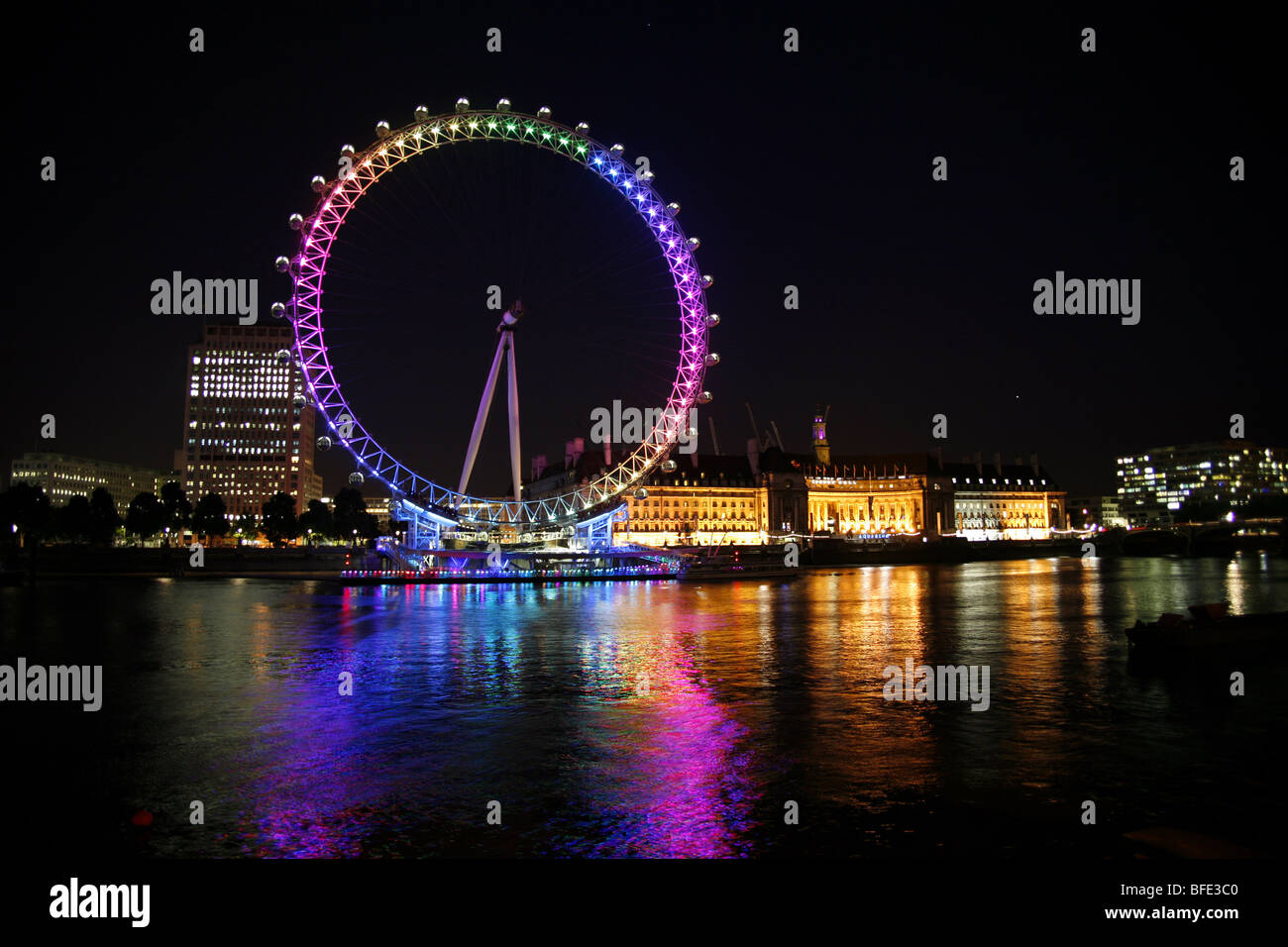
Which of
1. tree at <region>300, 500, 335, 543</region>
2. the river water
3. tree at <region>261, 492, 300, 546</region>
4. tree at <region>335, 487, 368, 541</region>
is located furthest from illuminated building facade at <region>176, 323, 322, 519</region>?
the river water

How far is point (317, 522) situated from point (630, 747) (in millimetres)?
134986

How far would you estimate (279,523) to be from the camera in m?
129

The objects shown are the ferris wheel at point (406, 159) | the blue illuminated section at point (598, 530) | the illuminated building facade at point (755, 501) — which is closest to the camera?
the ferris wheel at point (406, 159)

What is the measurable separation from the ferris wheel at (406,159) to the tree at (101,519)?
64023mm

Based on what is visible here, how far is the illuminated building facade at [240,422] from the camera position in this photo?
186500 mm

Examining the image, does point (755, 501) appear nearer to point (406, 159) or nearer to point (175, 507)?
point (175, 507)

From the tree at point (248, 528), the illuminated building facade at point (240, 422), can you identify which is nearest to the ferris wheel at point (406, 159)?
the tree at point (248, 528)

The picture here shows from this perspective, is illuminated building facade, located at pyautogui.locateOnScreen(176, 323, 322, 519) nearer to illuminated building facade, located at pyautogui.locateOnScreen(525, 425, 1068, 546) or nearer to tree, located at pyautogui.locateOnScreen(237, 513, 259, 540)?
tree, located at pyautogui.locateOnScreen(237, 513, 259, 540)

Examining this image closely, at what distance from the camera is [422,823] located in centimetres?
1143

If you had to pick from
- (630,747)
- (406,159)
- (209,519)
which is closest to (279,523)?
(209,519)

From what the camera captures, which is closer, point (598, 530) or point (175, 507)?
point (598, 530)

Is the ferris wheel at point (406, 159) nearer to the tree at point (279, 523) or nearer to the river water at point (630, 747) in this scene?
the river water at point (630, 747)
